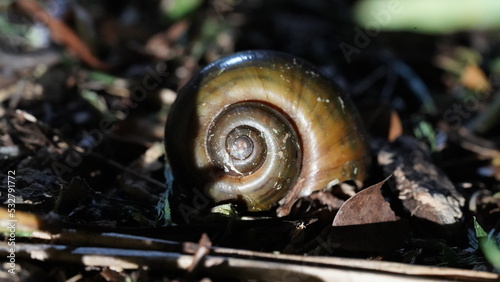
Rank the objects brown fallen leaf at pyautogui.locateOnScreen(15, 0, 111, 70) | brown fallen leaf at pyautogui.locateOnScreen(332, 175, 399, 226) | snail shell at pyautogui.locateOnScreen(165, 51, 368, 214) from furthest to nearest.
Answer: brown fallen leaf at pyautogui.locateOnScreen(15, 0, 111, 70), snail shell at pyautogui.locateOnScreen(165, 51, 368, 214), brown fallen leaf at pyautogui.locateOnScreen(332, 175, 399, 226)

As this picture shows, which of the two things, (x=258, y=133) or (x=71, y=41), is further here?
(x=71, y=41)

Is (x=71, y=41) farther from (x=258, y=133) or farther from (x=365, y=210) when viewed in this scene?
(x=365, y=210)

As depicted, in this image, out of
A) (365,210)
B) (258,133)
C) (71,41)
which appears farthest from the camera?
(71,41)

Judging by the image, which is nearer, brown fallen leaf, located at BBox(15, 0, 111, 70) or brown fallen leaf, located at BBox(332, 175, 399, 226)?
brown fallen leaf, located at BBox(332, 175, 399, 226)

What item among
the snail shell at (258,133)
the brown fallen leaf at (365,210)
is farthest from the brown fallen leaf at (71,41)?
the brown fallen leaf at (365,210)

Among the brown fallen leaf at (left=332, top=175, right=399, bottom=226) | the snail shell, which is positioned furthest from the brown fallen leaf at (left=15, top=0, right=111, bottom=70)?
the brown fallen leaf at (left=332, top=175, right=399, bottom=226)

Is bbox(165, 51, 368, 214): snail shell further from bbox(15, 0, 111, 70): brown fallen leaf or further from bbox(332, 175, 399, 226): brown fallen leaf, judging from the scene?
bbox(15, 0, 111, 70): brown fallen leaf

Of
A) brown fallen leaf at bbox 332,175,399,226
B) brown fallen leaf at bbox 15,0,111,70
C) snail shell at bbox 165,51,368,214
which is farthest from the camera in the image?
brown fallen leaf at bbox 15,0,111,70

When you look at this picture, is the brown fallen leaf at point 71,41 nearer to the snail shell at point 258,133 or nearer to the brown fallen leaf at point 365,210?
the snail shell at point 258,133

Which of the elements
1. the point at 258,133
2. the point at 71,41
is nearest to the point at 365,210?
the point at 258,133
